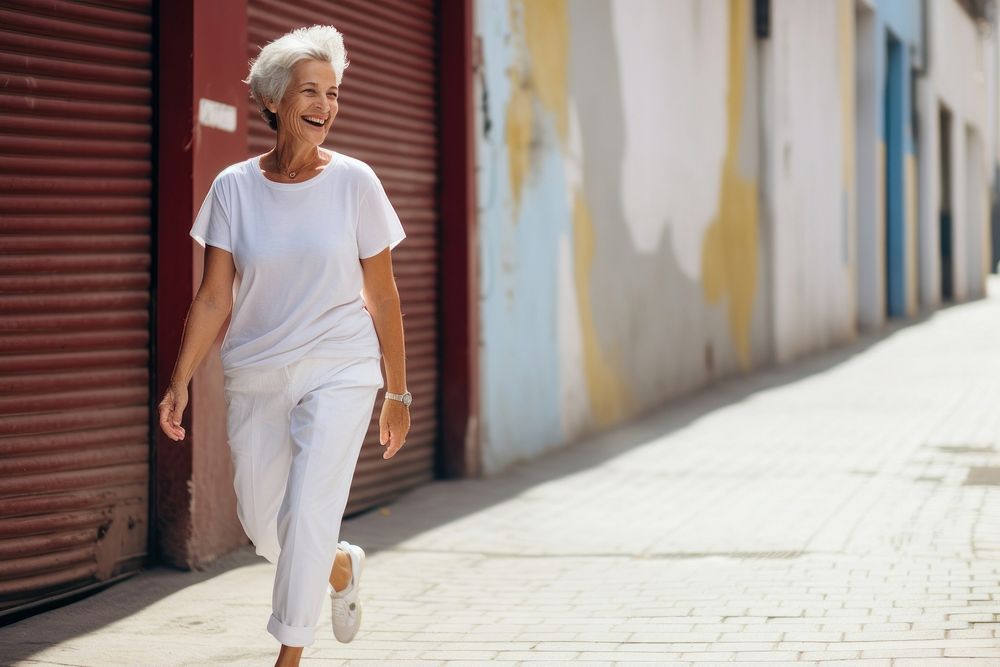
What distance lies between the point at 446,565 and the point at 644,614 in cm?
135

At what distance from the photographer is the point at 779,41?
1582 cm

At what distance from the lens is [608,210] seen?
36.2 ft

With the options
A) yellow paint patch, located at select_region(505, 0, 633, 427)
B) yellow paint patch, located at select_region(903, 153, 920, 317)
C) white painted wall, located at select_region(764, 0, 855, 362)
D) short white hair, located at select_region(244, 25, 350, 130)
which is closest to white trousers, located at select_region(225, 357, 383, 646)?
short white hair, located at select_region(244, 25, 350, 130)

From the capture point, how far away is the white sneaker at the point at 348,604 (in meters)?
4.46

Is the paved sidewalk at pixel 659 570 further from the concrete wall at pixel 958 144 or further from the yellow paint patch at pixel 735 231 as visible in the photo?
the concrete wall at pixel 958 144

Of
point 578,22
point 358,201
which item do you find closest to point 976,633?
point 358,201

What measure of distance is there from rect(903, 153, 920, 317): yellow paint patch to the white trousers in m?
21.5

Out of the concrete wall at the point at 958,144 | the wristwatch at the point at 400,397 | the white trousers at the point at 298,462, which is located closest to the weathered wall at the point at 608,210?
the wristwatch at the point at 400,397

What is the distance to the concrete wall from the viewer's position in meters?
27.1

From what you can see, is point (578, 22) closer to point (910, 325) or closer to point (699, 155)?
point (699, 155)

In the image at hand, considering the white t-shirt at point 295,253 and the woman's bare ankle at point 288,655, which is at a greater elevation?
the white t-shirt at point 295,253

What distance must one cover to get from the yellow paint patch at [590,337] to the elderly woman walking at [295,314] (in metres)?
6.28

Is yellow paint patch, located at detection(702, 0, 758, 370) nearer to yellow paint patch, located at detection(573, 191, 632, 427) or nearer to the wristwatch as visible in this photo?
yellow paint patch, located at detection(573, 191, 632, 427)

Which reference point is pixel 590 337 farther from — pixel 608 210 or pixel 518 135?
pixel 518 135
